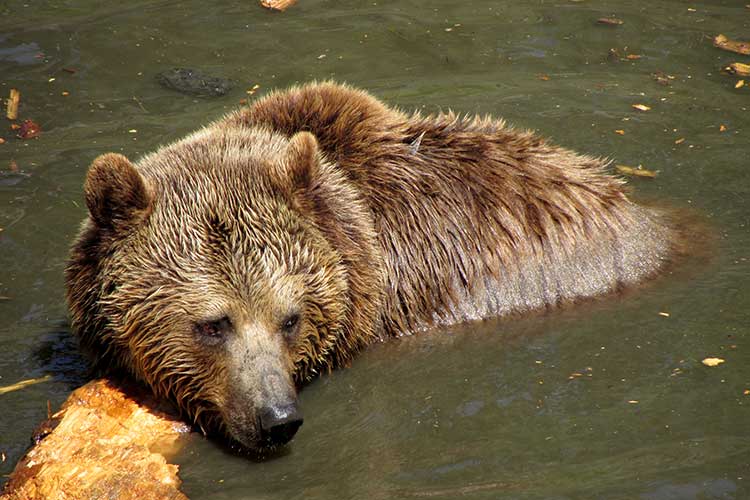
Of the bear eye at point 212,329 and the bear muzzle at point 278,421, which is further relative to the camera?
the bear eye at point 212,329

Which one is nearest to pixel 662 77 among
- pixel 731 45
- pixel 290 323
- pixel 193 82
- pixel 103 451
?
pixel 731 45

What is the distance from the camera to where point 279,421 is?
5746 mm

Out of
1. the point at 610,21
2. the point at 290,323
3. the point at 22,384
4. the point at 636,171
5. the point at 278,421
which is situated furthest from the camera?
the point at 610,21

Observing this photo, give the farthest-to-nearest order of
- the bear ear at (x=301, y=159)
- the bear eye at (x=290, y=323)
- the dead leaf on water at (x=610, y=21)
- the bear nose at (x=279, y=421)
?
the dead leaf on water at (x=610, y=21) < the bear ear at (x=301, y=159) < the bear eye at (x=290, y=323) < the bear nose at (x=279, y=421)

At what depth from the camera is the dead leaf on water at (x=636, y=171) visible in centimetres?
958

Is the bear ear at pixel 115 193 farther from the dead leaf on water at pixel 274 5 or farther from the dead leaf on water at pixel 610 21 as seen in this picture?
the dead leaf on water at pixel 610 21

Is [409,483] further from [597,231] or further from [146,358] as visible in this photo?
[597,231]

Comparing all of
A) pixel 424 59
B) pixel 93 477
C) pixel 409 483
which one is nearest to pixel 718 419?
pixel 409 483

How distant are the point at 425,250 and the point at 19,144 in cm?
525

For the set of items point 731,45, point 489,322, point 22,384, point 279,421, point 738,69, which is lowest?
point 22,384

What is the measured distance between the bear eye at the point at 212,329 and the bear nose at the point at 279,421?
569mm

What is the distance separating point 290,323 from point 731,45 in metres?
8.02

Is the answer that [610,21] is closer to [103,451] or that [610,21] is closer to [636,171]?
[636,171]

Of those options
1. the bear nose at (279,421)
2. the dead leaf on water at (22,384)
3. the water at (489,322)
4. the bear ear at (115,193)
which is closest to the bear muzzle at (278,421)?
the bear nose at (279,421)
